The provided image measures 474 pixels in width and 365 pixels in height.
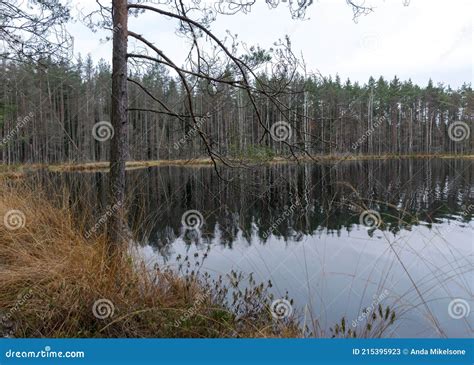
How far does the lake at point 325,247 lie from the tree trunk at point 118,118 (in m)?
0.22

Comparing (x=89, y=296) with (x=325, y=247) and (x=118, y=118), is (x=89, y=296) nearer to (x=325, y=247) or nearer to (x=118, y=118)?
(x=118, y=118)

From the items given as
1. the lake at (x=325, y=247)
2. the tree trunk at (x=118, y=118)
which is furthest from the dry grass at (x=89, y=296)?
the lake at (x=325, y=247)

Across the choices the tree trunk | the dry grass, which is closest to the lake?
the tree trunk

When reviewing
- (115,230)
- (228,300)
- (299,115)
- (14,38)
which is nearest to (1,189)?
(14,38)

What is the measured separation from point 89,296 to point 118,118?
1560mm

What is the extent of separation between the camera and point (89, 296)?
2.80m

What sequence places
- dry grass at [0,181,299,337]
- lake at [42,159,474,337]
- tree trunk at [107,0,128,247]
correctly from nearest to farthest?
dry grass at [0,181,299,337]
tree trunk at [107,0,128,247]
lake at [42,159,474,337]

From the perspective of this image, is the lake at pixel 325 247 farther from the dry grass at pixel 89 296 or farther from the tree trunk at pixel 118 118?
the dry grass at pixel 89 296

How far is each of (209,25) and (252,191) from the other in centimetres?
180

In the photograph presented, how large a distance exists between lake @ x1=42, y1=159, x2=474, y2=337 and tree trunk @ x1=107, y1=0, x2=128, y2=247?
0.22 meters

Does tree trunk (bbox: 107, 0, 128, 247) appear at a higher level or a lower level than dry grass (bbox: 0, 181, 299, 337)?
Result: higher

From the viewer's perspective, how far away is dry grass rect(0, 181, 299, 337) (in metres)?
2.64

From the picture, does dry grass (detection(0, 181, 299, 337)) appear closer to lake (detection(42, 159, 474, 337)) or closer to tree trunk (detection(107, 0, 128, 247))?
tree trunk (detection(107, 0, 128, 247))

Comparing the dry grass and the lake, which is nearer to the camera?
the dry grass
